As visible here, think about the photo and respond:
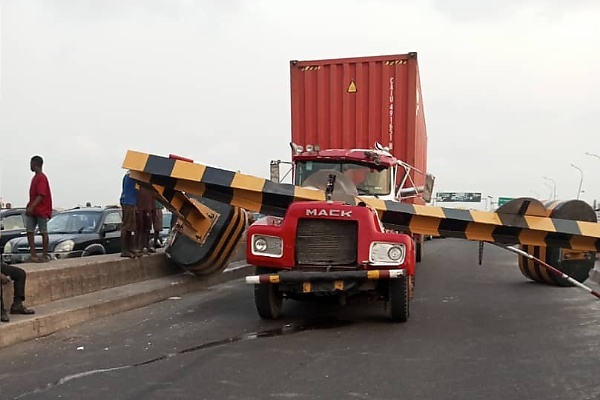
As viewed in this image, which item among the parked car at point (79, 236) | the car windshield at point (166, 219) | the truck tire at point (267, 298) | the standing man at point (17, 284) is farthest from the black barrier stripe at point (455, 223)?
the car windshield at point (166, 219)

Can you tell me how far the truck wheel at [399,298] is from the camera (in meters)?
7.71

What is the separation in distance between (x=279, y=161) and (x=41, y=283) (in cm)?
448

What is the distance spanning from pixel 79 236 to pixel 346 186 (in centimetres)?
600

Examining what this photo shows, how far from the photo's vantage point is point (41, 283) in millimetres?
8359

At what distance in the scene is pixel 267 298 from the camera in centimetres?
812

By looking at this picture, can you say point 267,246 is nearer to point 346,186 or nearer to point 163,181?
point 346,186

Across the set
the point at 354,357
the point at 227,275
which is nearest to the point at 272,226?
the point at 354,357

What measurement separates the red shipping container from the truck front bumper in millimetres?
6392

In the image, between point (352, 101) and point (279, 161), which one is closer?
point (279, 161)

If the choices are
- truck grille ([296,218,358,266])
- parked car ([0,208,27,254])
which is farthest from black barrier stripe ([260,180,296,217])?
parked car ([0,208,27,254])

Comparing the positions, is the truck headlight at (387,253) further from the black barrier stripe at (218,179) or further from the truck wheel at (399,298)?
the black barrier stripe at (218,179)

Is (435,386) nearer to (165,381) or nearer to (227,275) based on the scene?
(165,381)

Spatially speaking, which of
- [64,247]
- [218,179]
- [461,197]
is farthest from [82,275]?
[461,197]

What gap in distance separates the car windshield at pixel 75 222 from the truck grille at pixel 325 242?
21.4 feet
